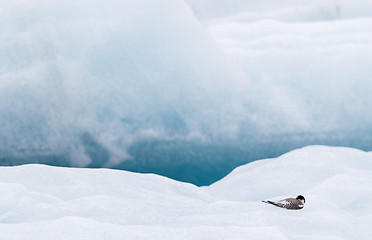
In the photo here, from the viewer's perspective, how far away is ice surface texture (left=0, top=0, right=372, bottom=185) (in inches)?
163

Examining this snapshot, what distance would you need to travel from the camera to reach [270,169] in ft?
13.3

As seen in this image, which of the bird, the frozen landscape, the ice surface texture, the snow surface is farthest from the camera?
the ice surface texture

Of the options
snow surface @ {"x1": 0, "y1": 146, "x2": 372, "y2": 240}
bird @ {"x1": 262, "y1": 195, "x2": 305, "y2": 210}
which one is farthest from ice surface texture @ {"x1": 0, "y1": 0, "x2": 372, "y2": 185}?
bird @ {"x1": 262, "y1": 195, "x2": 305, "y2": 210}

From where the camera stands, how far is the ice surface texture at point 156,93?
163 inches

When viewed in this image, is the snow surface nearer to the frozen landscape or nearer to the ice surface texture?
the frozen landscape

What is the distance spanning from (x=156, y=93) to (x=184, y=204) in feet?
4.95

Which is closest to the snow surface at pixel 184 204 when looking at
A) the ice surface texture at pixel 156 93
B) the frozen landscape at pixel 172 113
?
the frozen landscape at pixel 172 113

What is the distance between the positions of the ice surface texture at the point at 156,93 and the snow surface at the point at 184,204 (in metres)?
0.60

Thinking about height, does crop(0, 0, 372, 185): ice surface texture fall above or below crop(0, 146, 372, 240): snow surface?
above

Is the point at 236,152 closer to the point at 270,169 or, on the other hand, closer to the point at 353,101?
the point at 270,169

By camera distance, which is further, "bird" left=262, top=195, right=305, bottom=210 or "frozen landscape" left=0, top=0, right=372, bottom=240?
"frozen landscape" left=0, top=0, right=372, bottom=240

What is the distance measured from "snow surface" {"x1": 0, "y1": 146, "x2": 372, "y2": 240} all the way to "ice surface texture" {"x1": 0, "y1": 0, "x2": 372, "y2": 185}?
60 cm

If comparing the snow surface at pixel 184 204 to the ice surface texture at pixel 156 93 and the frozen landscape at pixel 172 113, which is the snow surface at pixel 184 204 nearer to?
the frozen landscape at pixel 172 113

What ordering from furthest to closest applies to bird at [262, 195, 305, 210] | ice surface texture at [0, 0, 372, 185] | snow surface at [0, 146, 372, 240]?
1. ice surface texture at [0, 0, 372, 185]
2. bird at [262, 195, 305, 210]
3. snow surface at [0, 146, 372, 240]
